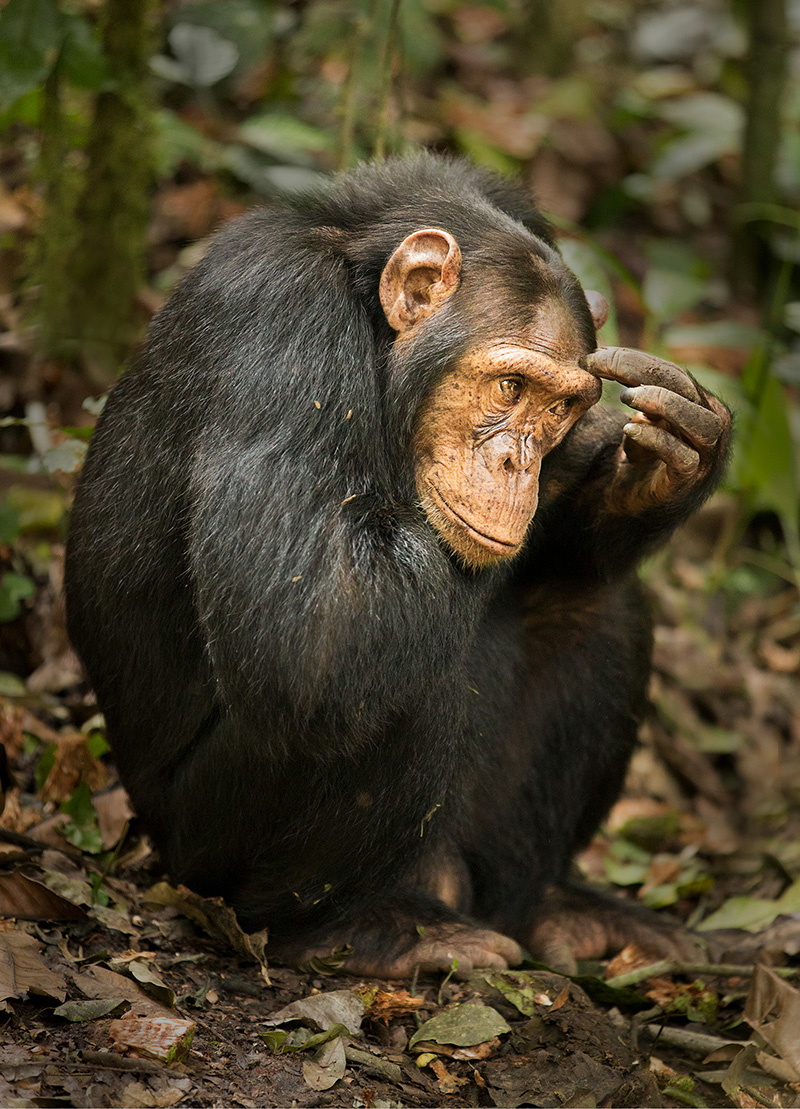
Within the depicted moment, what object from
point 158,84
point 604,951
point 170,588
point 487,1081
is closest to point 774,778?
point 604,951

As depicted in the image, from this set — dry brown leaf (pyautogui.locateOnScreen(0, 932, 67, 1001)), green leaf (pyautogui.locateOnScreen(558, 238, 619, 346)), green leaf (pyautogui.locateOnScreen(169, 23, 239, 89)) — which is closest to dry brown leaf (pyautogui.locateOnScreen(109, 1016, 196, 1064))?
dry brown leaf (pyautogui.locateOnScreen(0, 932, 67, 1001))

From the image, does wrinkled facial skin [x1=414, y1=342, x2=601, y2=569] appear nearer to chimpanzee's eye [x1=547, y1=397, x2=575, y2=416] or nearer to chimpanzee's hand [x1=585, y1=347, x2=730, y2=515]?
chimpanzee's eye [x1=547, y1=397, x2=575, y2=416]

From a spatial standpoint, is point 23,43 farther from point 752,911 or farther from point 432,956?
point 752,911

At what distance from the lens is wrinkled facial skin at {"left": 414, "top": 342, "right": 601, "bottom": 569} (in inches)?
141

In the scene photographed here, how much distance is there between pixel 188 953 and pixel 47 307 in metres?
3.75

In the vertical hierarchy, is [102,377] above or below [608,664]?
above

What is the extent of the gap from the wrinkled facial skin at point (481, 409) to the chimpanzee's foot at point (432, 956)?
4.16ft

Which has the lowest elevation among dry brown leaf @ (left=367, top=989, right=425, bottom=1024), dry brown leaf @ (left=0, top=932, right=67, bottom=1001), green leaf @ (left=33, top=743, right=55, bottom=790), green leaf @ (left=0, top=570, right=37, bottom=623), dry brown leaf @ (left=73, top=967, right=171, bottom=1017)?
dry brown leaf @ (left=367, top=989, right=425, bottom=1024)

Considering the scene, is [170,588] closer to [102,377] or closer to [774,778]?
[102,377]

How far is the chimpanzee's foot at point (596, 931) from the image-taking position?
14.9 feet

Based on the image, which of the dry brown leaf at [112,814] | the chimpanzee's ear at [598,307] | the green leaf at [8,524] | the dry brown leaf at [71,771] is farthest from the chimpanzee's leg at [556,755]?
the green leaf at [8,524]

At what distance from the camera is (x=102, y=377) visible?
6367 mm

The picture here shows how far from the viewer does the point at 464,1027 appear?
12.0 ft

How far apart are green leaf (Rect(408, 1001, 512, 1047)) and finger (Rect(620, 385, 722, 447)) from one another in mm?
1884
